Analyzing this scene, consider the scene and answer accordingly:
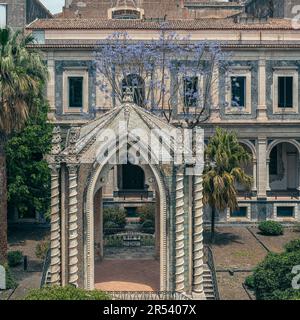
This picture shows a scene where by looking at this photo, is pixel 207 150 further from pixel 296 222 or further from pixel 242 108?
pixel 296 222

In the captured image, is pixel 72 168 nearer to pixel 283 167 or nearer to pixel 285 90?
pixel 285 90

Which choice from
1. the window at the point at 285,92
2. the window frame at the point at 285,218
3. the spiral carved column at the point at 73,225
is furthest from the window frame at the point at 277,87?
the spiral carved column at the point at 73,225

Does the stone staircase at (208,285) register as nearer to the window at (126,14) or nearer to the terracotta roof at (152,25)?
the terracotta roof at (152,25)

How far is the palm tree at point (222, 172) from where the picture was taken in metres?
30.4

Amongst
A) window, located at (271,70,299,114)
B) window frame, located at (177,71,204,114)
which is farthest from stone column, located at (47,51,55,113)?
window, located at (271,70,299,114)

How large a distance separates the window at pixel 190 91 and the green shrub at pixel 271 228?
31.4 ft

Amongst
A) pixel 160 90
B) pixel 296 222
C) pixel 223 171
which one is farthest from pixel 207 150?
pixel 296 222

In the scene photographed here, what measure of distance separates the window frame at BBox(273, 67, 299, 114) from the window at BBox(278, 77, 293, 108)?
0.22m

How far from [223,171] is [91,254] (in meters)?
13.5

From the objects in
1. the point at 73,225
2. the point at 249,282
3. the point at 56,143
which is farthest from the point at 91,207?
the point at 249,282

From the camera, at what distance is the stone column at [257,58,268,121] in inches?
1484

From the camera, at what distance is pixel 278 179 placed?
41.0m

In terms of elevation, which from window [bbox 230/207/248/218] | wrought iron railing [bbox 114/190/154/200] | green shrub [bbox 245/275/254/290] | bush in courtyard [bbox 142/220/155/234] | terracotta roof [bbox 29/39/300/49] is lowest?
green shrub [bbox 245/275/254/290]

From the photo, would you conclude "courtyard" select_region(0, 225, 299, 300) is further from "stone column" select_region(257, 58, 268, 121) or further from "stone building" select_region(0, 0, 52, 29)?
"stone building" select_region(0, 0, 52, 29)
